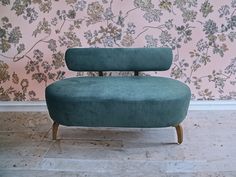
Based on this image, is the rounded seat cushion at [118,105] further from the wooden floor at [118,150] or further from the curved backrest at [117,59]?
the curved backrest at [117,59]

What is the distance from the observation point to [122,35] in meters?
2.69

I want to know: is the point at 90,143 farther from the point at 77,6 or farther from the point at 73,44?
the point at 77,6

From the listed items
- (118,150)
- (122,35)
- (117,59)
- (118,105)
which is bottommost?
(118,150)

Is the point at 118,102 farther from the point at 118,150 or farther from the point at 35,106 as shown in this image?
the point at 35,106

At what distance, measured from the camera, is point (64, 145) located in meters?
2.17

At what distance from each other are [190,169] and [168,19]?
135 centimetres

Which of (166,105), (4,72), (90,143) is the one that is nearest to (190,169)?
(166,105)

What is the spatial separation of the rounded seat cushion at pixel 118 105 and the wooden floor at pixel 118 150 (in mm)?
184

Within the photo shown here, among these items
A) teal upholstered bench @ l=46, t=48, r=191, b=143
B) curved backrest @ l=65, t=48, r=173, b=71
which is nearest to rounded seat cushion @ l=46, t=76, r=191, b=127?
teal upholstered bench @ l=46, t=48, r=191, b=143

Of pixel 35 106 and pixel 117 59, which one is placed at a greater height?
pixel 117 59

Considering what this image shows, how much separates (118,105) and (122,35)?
2.94 feet

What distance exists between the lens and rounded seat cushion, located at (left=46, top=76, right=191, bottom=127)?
2006mm

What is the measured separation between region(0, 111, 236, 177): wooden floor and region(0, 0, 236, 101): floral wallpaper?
0.39 metres

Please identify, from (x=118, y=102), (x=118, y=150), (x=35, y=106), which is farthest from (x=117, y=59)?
(x=35, y=106)
